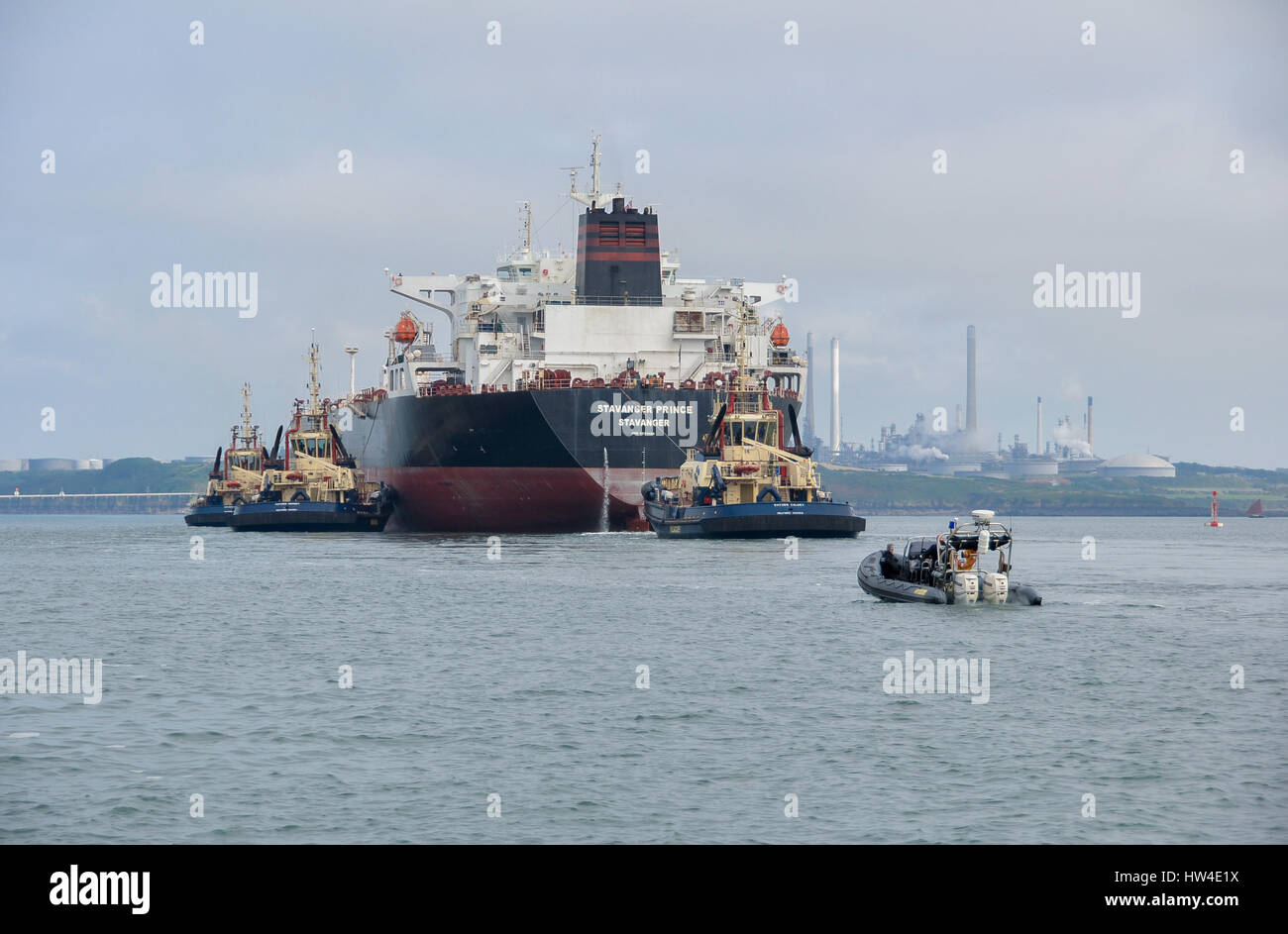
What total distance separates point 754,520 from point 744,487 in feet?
9.79

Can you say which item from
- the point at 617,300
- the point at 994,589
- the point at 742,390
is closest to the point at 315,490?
the point at 617,300

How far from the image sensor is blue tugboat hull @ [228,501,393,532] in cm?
8806

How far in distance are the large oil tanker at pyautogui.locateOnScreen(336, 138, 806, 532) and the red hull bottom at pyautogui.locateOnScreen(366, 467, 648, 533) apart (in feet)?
0.29

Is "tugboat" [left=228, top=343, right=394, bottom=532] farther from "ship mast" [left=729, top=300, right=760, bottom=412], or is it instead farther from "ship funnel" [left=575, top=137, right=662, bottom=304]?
"ship mast" [left=729, top=300, right=760, bottom=412]

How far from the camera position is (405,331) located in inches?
3391

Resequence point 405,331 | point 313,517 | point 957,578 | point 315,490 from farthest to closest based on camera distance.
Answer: point 315,490 → point 313,517 → point 405,331 → point 957,578

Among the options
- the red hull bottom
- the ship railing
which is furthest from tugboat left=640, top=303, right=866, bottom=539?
the ship railing

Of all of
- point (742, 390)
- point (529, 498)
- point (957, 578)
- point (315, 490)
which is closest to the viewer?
point (957, 578)

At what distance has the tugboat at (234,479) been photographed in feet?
347

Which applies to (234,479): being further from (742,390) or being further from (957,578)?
(957,578)

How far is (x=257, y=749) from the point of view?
73.0 feet

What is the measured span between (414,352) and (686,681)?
60.8 metres
